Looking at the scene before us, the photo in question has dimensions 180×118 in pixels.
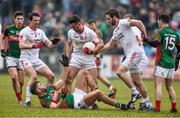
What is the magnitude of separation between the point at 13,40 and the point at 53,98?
3.65 m

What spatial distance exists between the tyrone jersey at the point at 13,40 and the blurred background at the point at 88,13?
46.9 ft

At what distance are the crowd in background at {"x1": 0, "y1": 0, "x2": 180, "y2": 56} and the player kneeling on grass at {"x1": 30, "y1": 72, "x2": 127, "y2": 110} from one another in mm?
17904

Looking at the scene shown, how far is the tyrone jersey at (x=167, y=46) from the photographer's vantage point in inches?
711

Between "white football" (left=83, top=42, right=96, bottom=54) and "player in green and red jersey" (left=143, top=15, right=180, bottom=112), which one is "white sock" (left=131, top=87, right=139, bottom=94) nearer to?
"player in green and red jersey" (left=143, top=15, right=180, bottom=112)

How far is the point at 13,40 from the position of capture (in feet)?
69.6

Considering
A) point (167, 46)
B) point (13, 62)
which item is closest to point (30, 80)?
point (13, 62)

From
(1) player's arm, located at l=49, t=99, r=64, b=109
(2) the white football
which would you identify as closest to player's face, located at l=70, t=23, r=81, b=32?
(2) the white football

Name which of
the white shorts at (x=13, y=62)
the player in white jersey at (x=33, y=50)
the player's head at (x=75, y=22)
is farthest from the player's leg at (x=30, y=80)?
the player's head at (x=75, y=22)

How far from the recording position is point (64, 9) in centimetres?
3962

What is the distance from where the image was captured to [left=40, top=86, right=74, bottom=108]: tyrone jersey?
1802 centimetres

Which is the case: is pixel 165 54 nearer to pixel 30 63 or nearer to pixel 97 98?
pixel 97 98

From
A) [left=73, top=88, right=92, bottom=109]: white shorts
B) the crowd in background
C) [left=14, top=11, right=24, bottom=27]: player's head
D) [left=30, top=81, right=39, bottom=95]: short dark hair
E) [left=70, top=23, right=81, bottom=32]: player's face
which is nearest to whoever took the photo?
[left=73, top=88, right=92, bottom=109]: white shorts

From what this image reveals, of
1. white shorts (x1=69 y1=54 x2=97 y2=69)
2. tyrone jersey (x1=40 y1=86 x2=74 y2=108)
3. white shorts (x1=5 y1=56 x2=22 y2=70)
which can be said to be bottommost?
tyrone jersey (x1=40 y1=86 x2=74 y2=108)

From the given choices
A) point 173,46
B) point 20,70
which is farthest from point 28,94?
point 173,46
